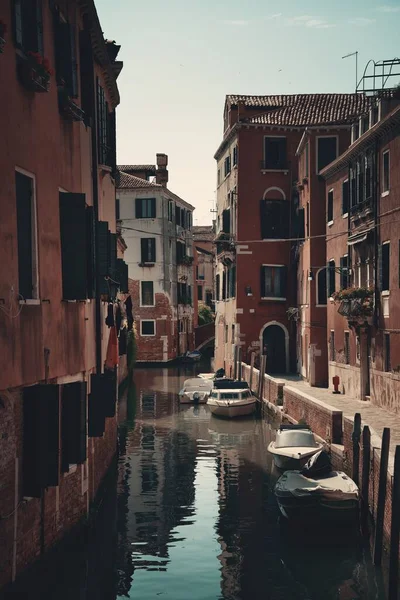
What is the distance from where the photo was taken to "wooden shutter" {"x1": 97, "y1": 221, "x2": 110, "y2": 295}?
46.6 feet

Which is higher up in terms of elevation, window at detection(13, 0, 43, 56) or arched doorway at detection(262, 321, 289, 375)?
window at detection(13, 0, 43, 56)

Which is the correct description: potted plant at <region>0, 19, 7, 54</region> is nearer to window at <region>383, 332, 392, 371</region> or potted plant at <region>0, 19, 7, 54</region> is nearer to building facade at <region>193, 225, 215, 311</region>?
window at <region>383, 332, 392, 371</region>

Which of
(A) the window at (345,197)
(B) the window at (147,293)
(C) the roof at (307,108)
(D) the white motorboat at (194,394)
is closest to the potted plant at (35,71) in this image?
(A) the window at (345,197)

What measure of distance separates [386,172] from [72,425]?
1443 centimetres

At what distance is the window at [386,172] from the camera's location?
22431 mm

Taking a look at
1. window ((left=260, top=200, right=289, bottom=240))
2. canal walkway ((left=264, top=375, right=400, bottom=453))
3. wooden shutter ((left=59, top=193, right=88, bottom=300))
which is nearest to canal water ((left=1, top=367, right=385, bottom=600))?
canal walkway ((left=264, top=375, right=400, bottom=453))

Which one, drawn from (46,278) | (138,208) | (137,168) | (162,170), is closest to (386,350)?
(46,278)

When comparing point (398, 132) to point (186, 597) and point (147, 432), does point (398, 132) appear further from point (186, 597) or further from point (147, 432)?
point (186, 597)

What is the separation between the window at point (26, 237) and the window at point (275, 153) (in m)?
28.0

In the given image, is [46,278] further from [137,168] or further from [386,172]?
[137,168]

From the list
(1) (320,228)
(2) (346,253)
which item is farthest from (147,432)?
(1) (320,228)

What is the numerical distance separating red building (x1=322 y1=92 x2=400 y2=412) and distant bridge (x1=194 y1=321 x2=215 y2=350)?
1321 inches

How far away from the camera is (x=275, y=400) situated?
94.7 ft

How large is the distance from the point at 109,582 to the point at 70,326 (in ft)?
12.5
